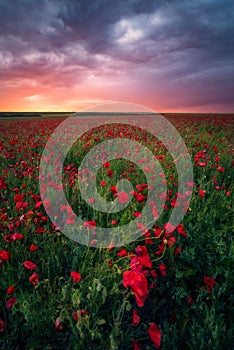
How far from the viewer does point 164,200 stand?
3410 millimetres

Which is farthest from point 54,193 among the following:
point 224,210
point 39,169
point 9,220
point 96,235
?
point 224,210

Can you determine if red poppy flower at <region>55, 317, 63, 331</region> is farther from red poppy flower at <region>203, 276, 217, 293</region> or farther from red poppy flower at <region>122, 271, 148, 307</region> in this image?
red poppy flower at <region>203, 276, 217, 293</region>

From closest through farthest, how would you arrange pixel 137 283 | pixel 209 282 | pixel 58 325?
pixel 137 283
pixel 58 325
pixel 209 282

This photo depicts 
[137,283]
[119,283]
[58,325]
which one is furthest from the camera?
[119,283]

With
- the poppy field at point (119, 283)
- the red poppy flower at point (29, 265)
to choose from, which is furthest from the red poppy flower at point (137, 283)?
the red poppy flower at point (29, 265)

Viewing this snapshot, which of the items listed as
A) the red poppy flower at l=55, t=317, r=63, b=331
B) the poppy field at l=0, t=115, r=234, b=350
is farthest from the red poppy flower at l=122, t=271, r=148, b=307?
the red poppy flower at l=55, t=317, r=63, b=331

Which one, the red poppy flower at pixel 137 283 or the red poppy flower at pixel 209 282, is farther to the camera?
the red poppy flower at pixel 209 282

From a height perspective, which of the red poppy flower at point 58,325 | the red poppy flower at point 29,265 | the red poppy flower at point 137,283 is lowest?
the red poppy flower at point 58,325

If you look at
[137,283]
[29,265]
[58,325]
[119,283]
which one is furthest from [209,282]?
[29,265]

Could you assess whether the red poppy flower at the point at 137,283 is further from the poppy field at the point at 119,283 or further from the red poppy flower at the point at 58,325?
the red poppy flower at the point at 58,325

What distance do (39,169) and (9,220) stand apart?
2.01m

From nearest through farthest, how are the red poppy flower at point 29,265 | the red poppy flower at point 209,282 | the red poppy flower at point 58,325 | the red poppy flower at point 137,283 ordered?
the red poppy flower at point 137,283, the red poppy flower at point 58,325, the red poppy flower at point 29,265, the red poppy flower at point 209,282

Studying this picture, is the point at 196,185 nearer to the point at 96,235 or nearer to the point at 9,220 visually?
the point at 96,235

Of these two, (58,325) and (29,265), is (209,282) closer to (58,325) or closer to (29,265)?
(58,325)
